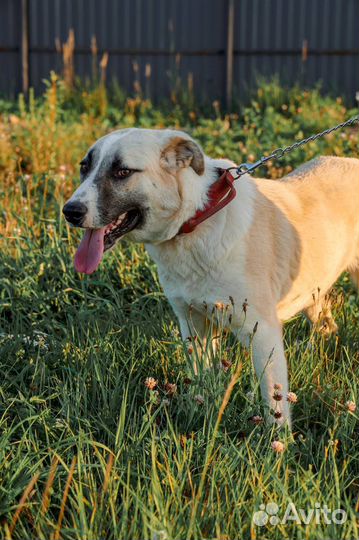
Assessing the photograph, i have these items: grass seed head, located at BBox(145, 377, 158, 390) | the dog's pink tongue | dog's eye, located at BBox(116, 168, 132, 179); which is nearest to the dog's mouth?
the dog's pink tongue

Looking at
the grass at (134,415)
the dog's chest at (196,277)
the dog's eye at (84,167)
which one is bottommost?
the grass at (134,415)

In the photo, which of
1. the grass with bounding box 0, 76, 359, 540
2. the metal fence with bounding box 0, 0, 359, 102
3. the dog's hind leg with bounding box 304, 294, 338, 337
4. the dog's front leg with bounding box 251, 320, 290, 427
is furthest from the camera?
the metal fence with bounding box 0, 0, 359, 102

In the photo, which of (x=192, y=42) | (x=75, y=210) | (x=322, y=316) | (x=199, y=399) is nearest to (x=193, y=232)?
(x=75, y=210)

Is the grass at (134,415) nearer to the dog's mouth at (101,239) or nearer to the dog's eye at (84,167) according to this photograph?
the dog's mouth at (101,239)

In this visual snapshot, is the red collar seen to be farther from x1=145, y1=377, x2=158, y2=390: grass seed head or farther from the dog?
x1=145, y1=377, x2=158, y2=390: grass seed head

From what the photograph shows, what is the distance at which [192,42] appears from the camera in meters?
12.8

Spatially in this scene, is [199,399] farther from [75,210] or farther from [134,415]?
[75,210]

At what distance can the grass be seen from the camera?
2.42 meters

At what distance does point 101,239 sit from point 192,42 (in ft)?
33.3

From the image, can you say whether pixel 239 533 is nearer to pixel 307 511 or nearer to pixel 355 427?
pixel 307 511

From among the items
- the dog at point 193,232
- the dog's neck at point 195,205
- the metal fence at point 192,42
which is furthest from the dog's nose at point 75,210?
the metal fence at point 192,42

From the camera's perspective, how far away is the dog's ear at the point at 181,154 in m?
3.39

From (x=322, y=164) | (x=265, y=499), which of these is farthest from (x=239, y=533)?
(x=322, y=164)

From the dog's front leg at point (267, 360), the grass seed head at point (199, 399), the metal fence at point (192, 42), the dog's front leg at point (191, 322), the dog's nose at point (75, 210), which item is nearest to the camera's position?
the grass seed head at point (199, 399)
